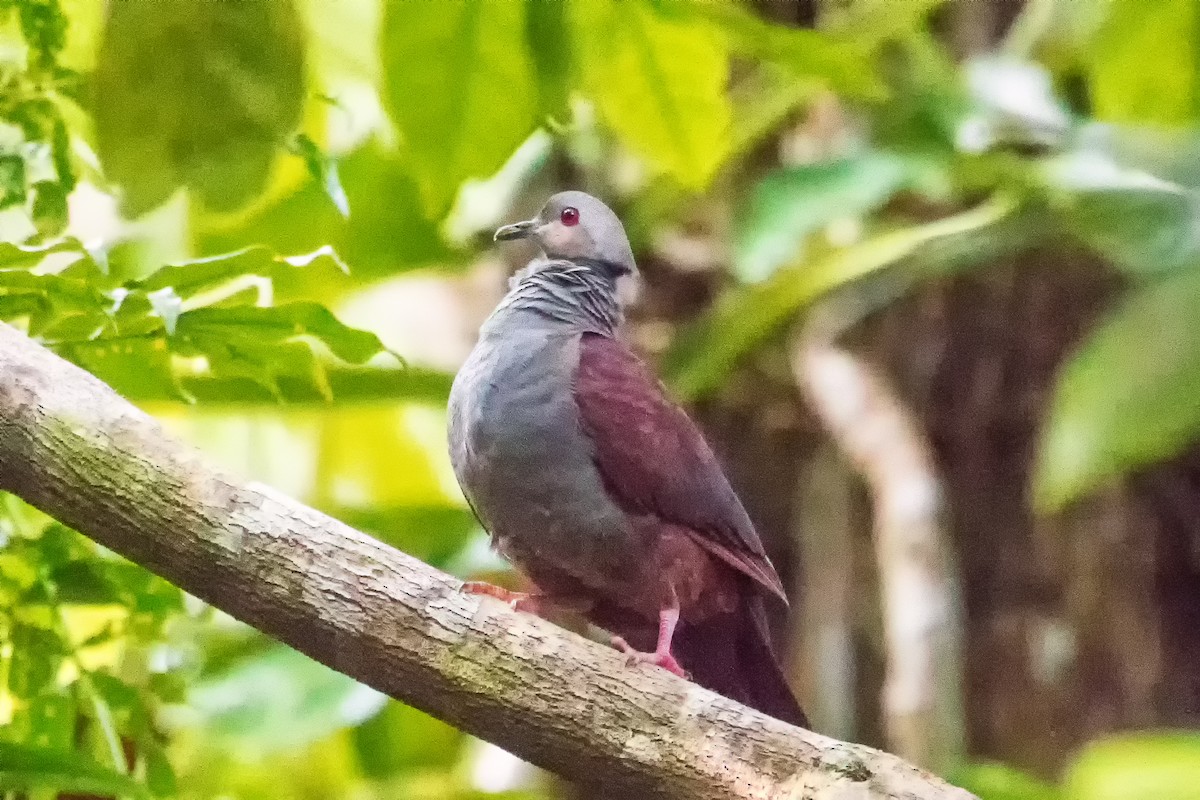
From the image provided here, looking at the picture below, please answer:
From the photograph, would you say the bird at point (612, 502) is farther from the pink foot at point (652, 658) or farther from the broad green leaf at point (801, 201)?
the broad green leaf at point (801, 201)

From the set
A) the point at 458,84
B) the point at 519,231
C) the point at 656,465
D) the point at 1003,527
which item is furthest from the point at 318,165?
the point at 1003,527

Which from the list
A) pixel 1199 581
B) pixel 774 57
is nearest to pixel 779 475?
pixel 1199 581

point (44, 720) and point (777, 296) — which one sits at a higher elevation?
point (777, 296)

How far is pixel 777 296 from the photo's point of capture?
1897mm

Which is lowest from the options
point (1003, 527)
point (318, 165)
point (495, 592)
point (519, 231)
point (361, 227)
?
point (495, 592)

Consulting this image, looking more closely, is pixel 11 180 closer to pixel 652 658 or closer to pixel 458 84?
pixel 458 84

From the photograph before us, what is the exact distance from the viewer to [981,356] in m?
2.16

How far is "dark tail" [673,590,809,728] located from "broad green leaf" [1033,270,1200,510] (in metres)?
0.29

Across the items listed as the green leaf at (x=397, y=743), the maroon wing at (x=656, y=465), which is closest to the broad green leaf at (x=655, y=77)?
the maroon wing at (x=656, y=465)

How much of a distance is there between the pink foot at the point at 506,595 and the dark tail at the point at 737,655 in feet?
0.41

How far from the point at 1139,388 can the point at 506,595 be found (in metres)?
0.47

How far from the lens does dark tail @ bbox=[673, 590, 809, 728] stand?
1.04 m

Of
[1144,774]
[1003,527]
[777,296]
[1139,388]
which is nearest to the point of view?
[1144,774]

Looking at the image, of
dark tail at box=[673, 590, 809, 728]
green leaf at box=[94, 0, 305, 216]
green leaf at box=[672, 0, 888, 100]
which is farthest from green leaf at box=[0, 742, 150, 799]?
green leaf at box=[672, 0, 888, 100]
